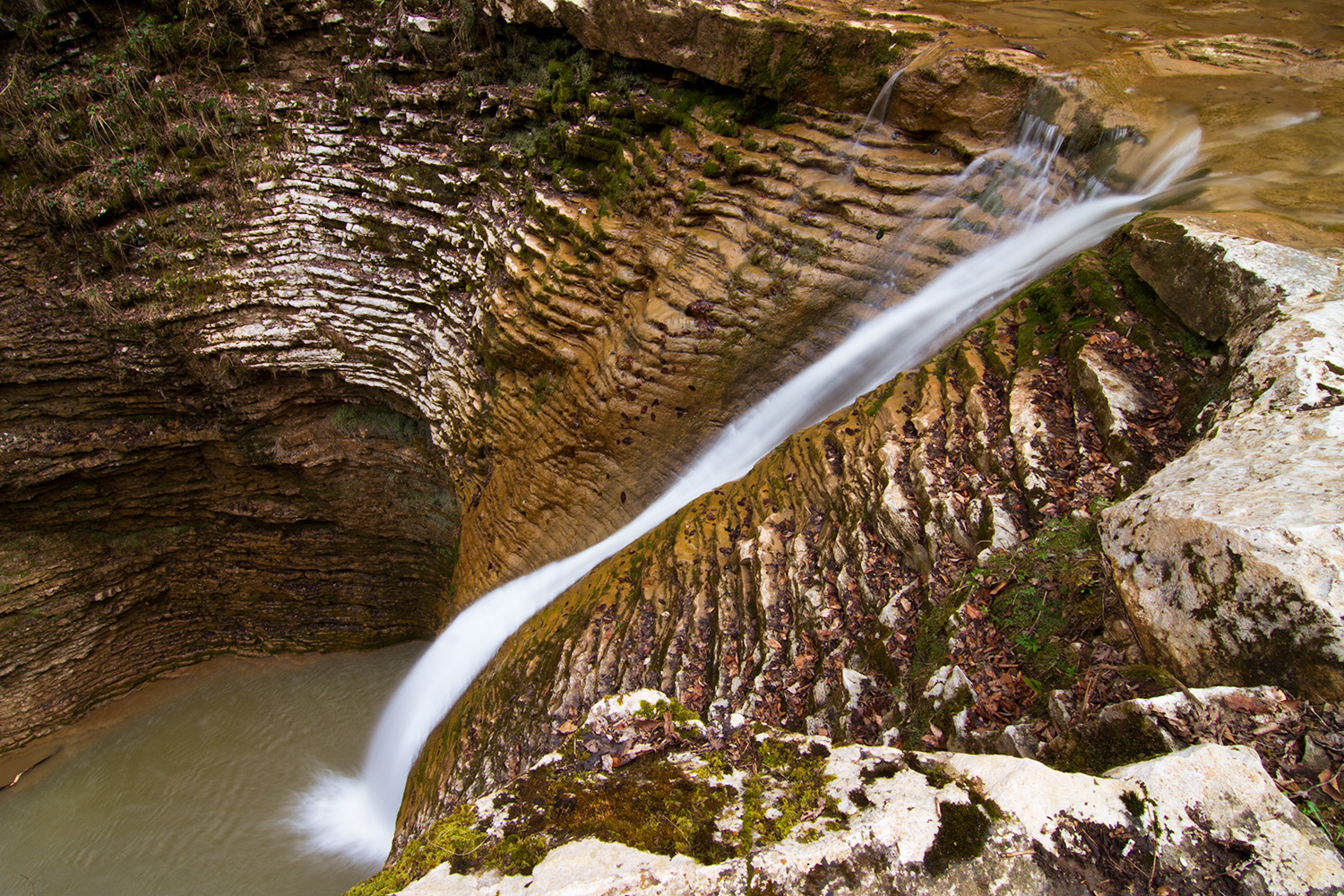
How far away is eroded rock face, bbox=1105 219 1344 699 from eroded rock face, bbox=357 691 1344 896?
1.46ft

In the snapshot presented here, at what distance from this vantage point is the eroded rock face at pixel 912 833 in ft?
4.47

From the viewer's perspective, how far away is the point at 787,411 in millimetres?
5418

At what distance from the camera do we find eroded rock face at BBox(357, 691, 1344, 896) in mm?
1363

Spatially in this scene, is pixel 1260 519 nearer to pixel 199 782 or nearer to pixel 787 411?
pixel 787 411

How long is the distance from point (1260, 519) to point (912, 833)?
4.58 feet

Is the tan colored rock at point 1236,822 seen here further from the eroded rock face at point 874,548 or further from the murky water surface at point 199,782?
the murky water surface at point 199,782

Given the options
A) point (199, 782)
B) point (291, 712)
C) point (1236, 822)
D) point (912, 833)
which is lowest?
point (291, 712)

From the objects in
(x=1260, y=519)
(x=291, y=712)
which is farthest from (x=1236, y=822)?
(x=291, y=712)

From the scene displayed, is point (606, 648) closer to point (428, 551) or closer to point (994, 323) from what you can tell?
point (994, 323)

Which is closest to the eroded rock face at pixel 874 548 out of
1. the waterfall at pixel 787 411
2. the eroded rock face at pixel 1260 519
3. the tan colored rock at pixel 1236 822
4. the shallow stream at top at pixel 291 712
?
the eroded rock face at pixel 1260 519

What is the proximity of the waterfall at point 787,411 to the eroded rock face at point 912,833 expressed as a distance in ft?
11.3

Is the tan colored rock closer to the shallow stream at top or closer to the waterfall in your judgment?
the shallow stream at top

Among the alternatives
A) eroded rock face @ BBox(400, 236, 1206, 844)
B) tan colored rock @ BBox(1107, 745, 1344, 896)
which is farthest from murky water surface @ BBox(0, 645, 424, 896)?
tan colored rock @ BBox(1107, 745, 1344, 896)

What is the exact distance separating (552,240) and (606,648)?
4061 mm
